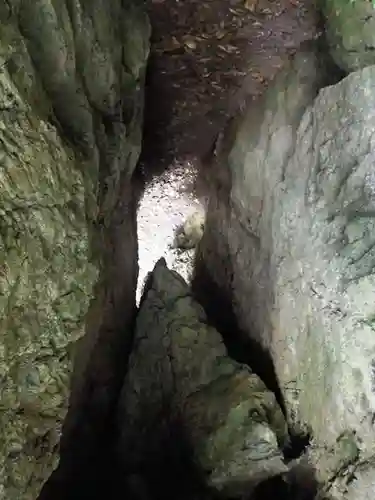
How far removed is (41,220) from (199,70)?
5.25 ft

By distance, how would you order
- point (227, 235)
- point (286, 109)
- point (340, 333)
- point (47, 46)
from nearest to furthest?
point (47, 46) < point (340, 333) < point (286, 109) < point (227, 235)

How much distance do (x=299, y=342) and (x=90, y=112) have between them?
1.08 m

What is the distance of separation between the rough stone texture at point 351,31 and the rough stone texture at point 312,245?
0.16 m

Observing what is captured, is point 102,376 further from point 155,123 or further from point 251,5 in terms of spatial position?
point 251,5

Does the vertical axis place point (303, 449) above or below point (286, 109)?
below

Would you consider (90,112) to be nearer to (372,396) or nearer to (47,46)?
(47,46)

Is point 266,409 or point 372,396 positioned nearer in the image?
point 372,396

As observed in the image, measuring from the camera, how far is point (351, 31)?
7.37ft

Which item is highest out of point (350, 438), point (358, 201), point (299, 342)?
point (358, 201)

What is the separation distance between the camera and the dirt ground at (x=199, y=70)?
254cm

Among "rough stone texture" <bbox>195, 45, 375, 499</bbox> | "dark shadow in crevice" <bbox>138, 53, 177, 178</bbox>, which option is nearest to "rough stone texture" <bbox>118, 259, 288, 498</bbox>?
"rough stone texture" <bbox>195, 45, 375, 499</bbox>

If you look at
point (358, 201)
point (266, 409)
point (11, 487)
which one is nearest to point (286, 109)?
point (358, 201)

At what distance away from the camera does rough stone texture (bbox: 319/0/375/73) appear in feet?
7.21

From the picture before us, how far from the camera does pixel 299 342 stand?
7.68 feet
